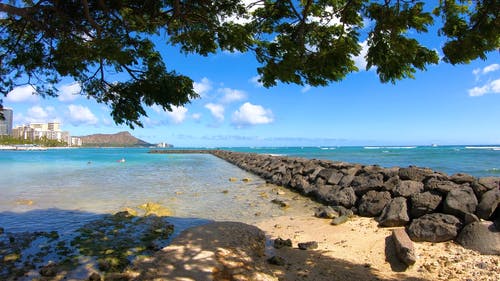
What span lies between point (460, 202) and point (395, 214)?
3.78 ft

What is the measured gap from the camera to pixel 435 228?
19.1ft

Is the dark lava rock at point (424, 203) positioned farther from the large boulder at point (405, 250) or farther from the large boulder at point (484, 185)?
the large boulder at point (405, 250)

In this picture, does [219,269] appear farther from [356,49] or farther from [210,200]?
[210,200]

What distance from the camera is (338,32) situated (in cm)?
495

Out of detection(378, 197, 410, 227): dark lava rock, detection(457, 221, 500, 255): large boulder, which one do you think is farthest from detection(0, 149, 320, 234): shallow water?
detection(457, 221, 500, 255): large boulder

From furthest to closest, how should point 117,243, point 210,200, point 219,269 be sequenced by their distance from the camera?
point 210,200
point 117,243
point 219,269

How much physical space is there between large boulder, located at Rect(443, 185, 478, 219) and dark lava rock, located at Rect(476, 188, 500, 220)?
0.11 m

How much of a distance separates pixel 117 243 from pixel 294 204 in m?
5.48

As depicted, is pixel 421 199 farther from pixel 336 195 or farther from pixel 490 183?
pixel 336 195

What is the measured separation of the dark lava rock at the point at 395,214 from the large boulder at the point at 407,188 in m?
0.32

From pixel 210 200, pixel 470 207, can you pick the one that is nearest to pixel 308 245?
pixel 470 207

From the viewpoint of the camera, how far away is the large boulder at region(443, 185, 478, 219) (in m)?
6.00

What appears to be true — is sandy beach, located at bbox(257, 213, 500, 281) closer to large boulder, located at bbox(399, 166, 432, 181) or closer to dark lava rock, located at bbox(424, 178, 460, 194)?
dark lava rock, located at bbox(424, 178, 460, 194)

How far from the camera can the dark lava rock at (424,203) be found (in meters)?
6.59
